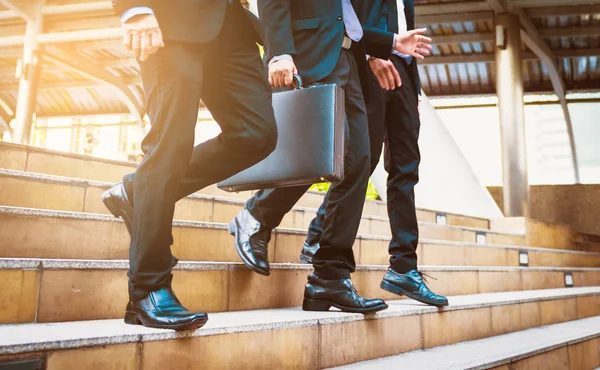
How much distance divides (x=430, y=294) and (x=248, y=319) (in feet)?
3.38

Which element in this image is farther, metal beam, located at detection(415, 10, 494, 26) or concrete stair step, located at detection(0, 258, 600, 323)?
metal beam, located at detection(415, 10, 494, 26)

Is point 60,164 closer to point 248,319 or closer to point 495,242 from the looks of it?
point 248,319

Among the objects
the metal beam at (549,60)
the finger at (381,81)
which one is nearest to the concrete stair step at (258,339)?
the finger at (381,81)

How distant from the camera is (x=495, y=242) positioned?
18.4ft

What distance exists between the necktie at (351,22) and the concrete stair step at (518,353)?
4.14 ft

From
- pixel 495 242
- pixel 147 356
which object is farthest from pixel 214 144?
pixel 495 242

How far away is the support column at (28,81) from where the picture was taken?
11773 millimetres

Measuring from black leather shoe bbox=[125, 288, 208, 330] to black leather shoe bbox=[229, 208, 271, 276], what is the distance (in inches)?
24.7

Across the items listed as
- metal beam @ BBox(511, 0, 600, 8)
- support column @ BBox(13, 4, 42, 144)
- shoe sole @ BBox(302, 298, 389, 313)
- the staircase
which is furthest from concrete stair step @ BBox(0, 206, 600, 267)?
support column @ BBox(13, 4, 42, 144)

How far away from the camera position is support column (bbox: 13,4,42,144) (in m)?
11.8

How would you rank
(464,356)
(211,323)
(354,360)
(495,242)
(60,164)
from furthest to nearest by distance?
(495,242) < (60,164) < (464,356) < (354,360) < (211,323)

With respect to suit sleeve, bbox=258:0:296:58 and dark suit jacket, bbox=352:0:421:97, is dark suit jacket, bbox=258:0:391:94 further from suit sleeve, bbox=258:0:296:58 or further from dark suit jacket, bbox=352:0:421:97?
dark suit jacket, bbox=352:0:421:97

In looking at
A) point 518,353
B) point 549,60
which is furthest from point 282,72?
point 549,60

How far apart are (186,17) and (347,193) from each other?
0.89 meters
